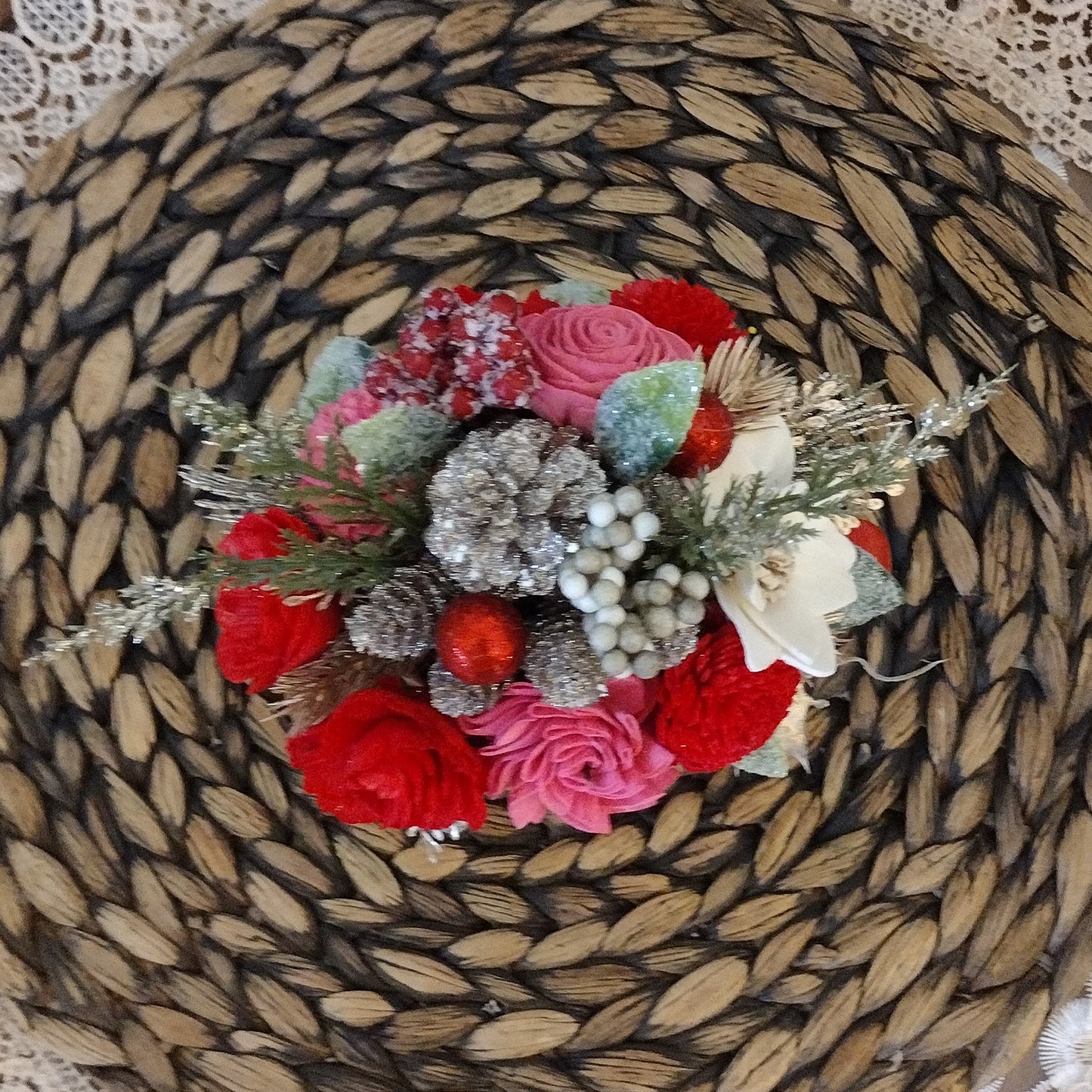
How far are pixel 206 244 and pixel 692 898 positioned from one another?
0.56 m

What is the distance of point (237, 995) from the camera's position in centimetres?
69

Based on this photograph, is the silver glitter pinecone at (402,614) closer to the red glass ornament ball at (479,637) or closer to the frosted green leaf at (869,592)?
the red glass ornament ball at (479,637)

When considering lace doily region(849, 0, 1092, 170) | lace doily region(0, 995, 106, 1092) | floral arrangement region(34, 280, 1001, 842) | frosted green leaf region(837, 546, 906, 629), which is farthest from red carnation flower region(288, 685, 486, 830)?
lace doily region(849, 0, 1092, 170)

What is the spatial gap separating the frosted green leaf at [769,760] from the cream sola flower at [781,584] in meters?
0.12

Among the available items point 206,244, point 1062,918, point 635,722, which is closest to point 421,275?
point 206,244

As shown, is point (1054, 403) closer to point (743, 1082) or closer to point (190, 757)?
point (743, 1082)

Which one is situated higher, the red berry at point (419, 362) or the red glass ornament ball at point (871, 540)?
the red berry at point (419, 362)

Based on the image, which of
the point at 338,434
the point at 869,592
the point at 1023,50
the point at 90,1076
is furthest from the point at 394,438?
the point at 1023,50

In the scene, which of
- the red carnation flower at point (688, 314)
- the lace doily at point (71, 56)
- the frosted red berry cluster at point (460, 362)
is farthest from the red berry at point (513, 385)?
the lace doily at point (71, 56)

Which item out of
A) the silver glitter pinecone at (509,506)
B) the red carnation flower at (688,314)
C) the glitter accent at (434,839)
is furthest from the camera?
the glitter accent at (434,839)

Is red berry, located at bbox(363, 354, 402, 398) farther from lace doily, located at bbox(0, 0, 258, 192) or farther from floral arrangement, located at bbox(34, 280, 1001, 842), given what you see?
lace doily, located at bbox(0, 0, 258, 192)

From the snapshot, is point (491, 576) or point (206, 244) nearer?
point (491, 576)

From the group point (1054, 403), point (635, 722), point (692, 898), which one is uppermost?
point (1054, 403)

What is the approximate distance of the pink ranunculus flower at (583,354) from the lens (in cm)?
51
